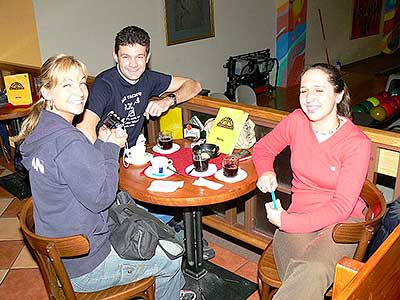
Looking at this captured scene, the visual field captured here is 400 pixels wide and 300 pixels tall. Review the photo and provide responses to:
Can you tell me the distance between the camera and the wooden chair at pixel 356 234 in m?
1.60

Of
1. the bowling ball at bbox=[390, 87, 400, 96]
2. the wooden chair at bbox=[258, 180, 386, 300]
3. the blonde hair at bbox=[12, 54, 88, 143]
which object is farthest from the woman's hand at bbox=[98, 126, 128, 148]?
the bowling ball at bbox=[390, 87, 400, 96]

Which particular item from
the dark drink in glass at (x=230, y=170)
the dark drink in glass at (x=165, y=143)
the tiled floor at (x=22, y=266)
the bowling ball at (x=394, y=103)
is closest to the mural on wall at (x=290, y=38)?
the bowling ball at (x=394, y=103)

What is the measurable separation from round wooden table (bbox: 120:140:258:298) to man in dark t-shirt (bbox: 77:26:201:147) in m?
0.28

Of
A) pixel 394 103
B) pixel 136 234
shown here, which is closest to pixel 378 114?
pixel 394 103

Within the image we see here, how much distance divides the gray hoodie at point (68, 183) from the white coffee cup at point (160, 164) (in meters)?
0.36

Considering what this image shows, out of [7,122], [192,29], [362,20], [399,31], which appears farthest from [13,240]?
[399,31]

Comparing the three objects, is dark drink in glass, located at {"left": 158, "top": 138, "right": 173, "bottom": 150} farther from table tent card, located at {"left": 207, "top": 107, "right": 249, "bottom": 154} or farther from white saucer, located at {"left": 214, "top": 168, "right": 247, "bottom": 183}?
white saucer, located at {"left": 214, "top": 168, "right": 247, "bottom": 183}

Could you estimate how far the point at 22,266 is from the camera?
2.74 m

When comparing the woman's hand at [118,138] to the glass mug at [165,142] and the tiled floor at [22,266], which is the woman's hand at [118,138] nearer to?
the glass mug at [165,142]

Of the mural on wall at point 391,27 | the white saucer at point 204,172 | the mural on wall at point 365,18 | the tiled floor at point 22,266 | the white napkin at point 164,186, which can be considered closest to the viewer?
the white napkin at point 164,186

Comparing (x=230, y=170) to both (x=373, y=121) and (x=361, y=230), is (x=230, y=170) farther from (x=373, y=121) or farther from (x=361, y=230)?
(x=373, y=121)

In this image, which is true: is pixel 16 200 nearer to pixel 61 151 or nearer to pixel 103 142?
pixel 103 142

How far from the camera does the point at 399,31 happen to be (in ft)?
31.7

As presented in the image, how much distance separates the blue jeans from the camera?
1.74 m
